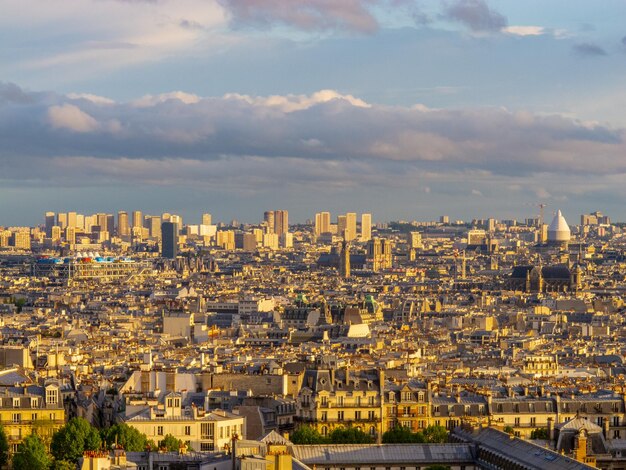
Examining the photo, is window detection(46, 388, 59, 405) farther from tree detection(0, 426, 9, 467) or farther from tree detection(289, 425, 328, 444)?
tree detection(289, 425, 328, 444)

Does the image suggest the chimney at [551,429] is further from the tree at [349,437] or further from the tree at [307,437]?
the tree at [307,437]

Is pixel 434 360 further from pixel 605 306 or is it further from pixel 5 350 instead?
pixel 605 306

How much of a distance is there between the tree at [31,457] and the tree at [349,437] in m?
7.93

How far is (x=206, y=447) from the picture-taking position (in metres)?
58.7

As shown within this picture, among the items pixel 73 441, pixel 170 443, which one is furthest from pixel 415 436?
pixel 73 441

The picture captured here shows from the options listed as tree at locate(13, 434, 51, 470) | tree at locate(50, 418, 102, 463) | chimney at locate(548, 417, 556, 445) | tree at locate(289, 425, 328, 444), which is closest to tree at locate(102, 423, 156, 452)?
tree at locate(50, 418, 102, 463)

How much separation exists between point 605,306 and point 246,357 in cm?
10344

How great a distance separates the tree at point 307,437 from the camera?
60.3 m

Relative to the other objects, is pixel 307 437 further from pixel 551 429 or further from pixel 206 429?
pixel 551 429

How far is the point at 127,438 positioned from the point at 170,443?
46.9 inches

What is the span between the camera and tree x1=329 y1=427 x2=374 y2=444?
200 feet

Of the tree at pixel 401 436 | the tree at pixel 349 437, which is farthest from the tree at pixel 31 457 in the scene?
the tree at pixel 401 436

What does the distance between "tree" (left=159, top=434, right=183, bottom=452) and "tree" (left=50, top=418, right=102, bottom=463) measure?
1.68 metres

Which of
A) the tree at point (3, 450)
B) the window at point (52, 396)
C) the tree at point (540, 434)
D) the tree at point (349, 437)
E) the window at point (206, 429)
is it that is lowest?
the tree at point (3, 450)
